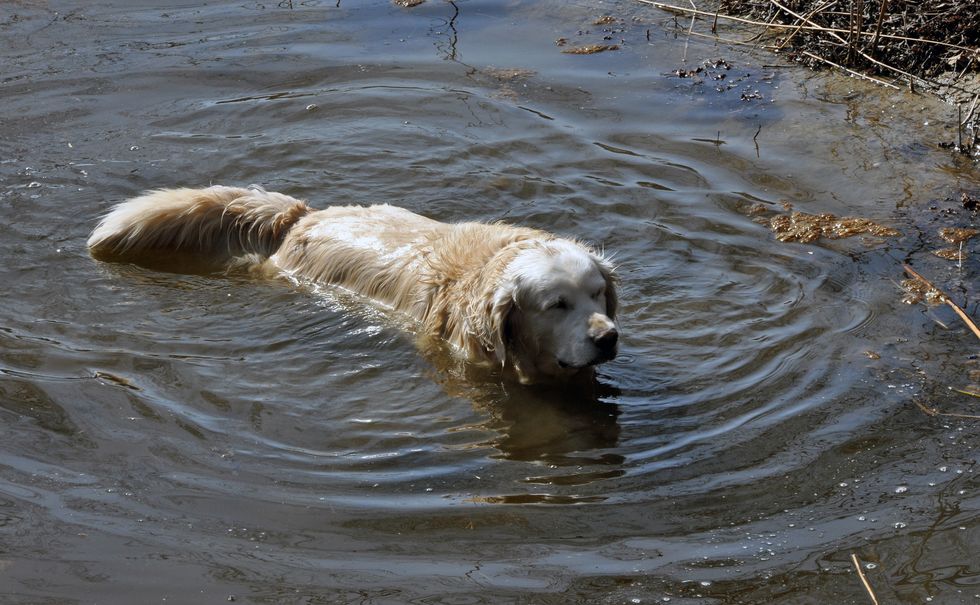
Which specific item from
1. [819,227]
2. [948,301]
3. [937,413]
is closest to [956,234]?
[819,227]

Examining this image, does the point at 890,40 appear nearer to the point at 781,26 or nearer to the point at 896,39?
the point at 896,39

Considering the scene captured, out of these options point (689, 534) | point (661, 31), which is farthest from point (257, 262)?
point (661, 31)

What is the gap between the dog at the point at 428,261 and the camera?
6.05 m

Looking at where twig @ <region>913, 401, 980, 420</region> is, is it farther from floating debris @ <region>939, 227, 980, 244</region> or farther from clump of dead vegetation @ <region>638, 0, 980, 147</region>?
clump of dead vegetation @ <region>638, 0, 980, 147</region>

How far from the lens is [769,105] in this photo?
9461 millimetres

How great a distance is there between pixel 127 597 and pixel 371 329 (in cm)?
289

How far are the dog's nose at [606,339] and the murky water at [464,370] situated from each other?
359 millimetres

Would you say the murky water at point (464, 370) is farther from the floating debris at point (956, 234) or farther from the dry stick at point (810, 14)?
the dry stick at point (810, 14)

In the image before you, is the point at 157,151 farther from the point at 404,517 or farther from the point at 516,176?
the point at 404,517

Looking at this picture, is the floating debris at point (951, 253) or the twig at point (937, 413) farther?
the floating debris at point (951, 253)

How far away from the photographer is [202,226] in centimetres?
759

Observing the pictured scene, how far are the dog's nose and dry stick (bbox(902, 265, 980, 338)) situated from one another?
1.97 meters

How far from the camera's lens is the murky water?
14.5 feet

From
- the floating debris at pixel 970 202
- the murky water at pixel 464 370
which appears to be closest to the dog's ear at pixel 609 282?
the murky water at pixel 464 370
